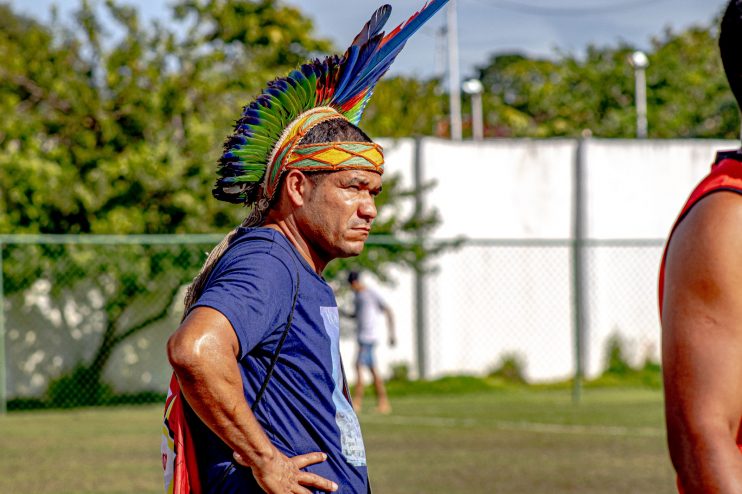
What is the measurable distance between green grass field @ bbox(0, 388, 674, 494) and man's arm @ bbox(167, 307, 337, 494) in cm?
637

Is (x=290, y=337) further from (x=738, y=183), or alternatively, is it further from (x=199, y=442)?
(x=738, y=183)

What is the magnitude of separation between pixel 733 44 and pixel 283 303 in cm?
134

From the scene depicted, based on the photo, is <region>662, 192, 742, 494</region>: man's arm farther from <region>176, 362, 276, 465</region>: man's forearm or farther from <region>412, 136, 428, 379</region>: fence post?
<region>412, 136, 428, 379</region>: fence post

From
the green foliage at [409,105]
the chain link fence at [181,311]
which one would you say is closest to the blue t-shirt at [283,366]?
the chain link fence at [181,311]

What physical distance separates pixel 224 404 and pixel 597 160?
17.0 meters

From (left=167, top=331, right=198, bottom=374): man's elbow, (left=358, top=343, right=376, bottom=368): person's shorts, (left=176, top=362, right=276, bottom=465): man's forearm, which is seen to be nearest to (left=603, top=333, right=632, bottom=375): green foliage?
(left=358, top=343, right=376, bottom=368): person's shorts

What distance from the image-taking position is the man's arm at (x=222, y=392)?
9.64 ft

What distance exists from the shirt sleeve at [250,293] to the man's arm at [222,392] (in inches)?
1.2

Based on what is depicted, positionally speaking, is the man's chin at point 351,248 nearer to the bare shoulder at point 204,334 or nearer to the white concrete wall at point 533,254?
the bare shoulder at point 204,334

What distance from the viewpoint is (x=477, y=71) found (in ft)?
155

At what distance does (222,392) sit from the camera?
9.77ft

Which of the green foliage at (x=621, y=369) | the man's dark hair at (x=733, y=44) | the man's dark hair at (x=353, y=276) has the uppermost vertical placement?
the man's dark hair at (x=733, y=44)

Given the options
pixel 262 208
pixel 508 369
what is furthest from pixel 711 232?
pixel 508 369

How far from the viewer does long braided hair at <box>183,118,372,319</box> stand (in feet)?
11.0
